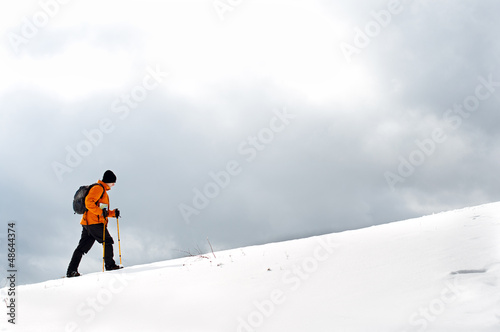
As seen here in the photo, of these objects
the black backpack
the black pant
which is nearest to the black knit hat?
the black backpack

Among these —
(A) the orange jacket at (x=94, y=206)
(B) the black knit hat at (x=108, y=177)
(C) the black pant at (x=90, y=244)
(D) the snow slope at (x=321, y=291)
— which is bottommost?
(D) the snow slope at (x=321, y=291)

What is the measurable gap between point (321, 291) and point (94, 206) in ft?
21.3

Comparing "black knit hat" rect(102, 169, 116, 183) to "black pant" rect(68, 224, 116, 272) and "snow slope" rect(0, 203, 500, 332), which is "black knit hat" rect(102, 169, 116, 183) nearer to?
"black pant" rect(68, 224, 116, 272)

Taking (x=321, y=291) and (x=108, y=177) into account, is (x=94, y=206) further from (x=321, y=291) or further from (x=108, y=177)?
(x=321, y=291)

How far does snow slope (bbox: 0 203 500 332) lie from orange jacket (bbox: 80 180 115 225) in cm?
225

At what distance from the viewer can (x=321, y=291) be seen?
15.7ft

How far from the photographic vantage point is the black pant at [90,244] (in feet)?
30.7

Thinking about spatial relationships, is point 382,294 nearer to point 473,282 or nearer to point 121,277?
point 473,282

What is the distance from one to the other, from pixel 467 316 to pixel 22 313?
5.87m

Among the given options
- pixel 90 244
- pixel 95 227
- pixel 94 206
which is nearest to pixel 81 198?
pixel 94 206

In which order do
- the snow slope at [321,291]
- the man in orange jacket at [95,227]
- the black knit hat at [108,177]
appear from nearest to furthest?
the snow slope at [321,291] < the man in orange jacket at [95,227] < the black knit hat at [108,177]

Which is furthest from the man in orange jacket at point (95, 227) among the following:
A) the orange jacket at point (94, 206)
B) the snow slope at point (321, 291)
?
the snow slope at point (321, 291)

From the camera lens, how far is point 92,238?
9680 millimetres

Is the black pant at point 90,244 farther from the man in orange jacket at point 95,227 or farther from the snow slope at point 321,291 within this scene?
the snow slope at point 321,291
